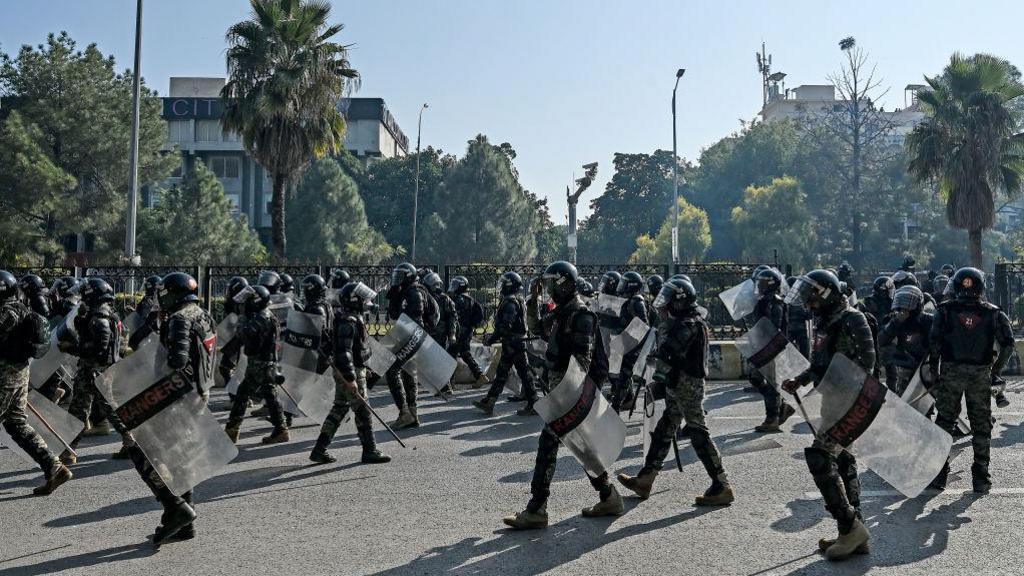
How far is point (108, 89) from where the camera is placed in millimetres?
34438

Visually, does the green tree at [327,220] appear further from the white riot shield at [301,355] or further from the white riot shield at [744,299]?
the white riot shield at [301,355]

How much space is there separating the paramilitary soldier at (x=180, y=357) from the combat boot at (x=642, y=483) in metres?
3.14

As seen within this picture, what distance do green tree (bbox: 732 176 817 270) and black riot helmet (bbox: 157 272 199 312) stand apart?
5377 cm

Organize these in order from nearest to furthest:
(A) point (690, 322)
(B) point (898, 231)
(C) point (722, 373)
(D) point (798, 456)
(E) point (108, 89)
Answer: (A) point (690, 322)
(D) point (798, 456)
(C) point (722, 373)
(E) point (108, 89)
(B) point (898, 231)

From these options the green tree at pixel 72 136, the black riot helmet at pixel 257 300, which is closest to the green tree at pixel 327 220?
the green tree at pixel 72 136

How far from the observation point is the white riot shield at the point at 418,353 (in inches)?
419

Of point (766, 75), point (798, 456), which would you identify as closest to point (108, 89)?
point (798, 456)

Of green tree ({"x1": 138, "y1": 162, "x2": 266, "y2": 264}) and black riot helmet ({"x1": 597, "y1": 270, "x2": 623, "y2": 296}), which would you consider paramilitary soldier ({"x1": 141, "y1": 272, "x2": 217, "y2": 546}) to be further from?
green tree ({"x1": 138, "y1": 162, "x2": 266, "y2": 264})

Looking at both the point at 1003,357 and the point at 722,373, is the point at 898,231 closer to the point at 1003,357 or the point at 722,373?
the point at 722,373

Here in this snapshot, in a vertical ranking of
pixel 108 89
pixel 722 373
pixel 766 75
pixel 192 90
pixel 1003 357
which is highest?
pixel 766 75

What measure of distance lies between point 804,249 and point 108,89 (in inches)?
1590

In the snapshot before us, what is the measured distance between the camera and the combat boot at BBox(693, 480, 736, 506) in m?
7.03

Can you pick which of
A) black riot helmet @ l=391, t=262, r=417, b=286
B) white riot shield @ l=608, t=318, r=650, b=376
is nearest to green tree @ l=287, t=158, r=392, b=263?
black riot helmet @ l=391, t=262, r=417, b=286

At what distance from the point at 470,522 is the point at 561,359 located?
1.30m
